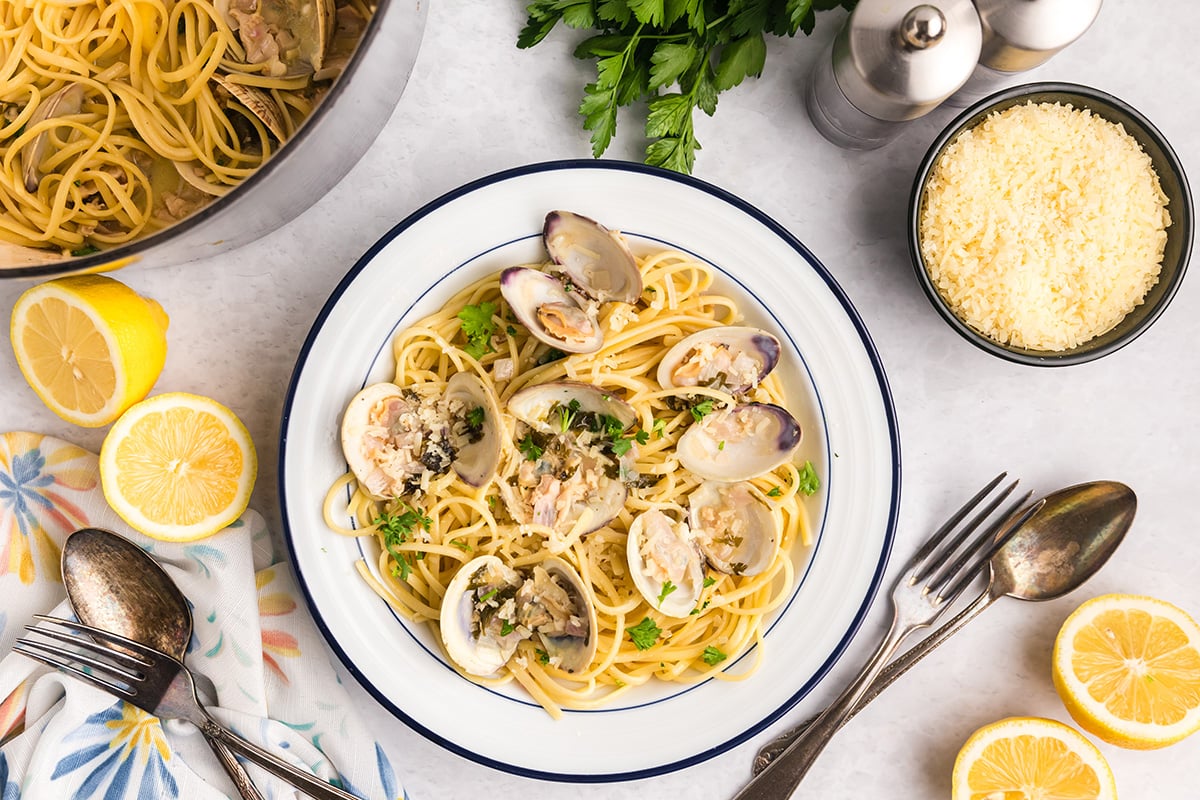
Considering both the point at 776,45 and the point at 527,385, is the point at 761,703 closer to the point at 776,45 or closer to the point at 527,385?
the point at 527,385

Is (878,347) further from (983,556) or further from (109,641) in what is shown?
(109,641)

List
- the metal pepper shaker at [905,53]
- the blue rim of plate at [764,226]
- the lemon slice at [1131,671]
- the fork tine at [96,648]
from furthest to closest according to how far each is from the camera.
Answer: the lemon slice at [1131,671]
the fork tine at [96,648]
the blue rim of plate at [764,226]
the metal pepper shaker at [905,53]

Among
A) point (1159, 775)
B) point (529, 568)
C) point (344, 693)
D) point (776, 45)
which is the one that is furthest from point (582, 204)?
point (1159, 775)

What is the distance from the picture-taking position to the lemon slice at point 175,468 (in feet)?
7.25

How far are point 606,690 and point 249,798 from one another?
38.6 inches

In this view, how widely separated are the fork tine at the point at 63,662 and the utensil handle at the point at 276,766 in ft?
0.76

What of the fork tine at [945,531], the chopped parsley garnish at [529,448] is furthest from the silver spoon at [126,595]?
the fork tine at [945,531]

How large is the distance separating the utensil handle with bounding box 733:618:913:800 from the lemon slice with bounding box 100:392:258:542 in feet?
5.36

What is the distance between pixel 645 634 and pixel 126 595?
1.37 meters

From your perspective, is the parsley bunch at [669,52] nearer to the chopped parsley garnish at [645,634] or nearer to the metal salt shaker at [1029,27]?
the metal salt shaker at [1029,27]

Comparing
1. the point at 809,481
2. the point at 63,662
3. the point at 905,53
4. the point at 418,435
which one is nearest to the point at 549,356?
the point at 418,435

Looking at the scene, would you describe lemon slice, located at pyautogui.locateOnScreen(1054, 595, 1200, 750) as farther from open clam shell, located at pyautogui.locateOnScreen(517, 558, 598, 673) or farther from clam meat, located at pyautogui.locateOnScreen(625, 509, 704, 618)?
open clam shell, located at pyautogui.locateOnScreen(517, 558, 598, 673)

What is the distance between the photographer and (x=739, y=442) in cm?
227

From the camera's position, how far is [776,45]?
2438 millimetres
